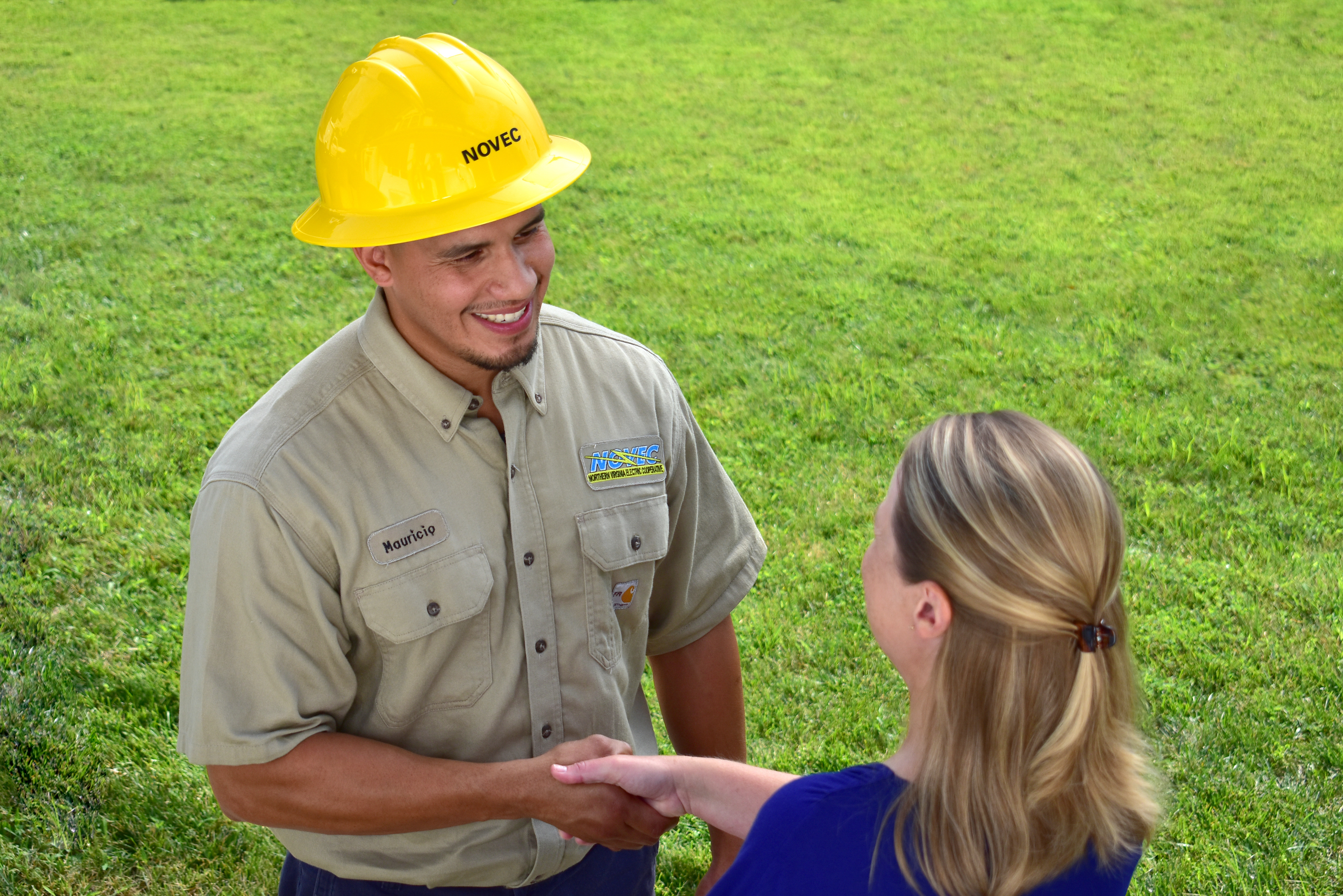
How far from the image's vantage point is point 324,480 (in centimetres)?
213

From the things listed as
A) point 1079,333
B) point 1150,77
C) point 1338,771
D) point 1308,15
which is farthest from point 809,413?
point 1308,15

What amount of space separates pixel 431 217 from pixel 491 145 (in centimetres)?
20

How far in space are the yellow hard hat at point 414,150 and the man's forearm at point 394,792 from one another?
102 cm

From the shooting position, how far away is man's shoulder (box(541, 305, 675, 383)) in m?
2.56

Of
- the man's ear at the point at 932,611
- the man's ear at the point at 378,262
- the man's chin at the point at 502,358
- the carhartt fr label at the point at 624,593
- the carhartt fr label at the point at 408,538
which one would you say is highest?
the man's ear at the point at 378,262

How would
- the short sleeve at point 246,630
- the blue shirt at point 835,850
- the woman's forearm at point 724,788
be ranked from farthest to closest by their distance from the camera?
1. the woman's forearm at point 724,788
2. the short sleeve at point 246,630
3. the blue shirt at point 835,850

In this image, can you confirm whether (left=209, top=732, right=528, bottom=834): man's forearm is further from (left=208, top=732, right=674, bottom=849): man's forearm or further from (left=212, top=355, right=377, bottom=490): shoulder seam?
(left=212, top=355, right=377, bottom=490): shoulder seam

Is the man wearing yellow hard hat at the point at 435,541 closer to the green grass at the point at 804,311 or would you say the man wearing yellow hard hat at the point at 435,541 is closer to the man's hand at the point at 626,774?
the man's hand at the point at 626,774

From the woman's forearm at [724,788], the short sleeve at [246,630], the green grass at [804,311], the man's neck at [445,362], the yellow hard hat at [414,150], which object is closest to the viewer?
the short sleeve at [246,630]

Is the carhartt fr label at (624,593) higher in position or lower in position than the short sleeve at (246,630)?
lower

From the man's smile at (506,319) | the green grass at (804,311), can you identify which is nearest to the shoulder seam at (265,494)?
the man's smile at (506,319)

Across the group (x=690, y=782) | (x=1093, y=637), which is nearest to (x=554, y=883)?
(x=690, y=782)

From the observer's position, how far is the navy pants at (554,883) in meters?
2.35

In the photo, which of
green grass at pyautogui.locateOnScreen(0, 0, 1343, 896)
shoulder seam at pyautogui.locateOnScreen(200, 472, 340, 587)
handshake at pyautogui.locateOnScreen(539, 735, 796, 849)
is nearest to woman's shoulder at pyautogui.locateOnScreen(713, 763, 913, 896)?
handshake at pyautogui.locateOnScreen(539, 735, 796, 849)
